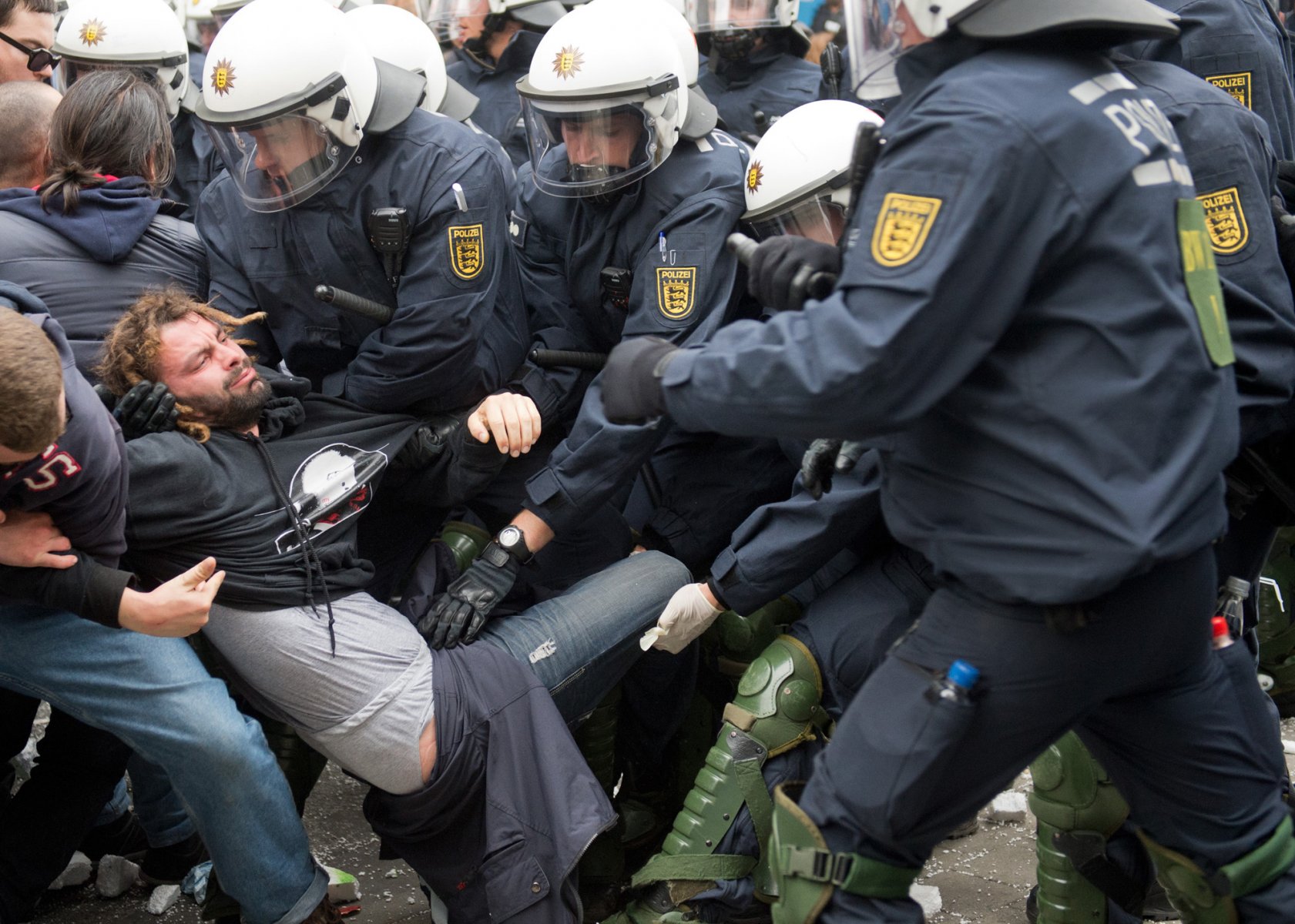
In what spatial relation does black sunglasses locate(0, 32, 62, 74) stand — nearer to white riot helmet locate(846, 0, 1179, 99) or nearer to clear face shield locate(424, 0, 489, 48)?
clear face shield locate(424, 0, 489, 48)

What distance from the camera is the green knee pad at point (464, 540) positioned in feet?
11.5

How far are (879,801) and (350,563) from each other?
4.38ft

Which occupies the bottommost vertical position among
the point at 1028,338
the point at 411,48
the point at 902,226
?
the point at 411,48

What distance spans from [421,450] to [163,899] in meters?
1.25

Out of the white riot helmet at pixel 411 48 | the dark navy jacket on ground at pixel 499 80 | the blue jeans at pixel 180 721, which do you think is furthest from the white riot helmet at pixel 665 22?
the dark navy jacket on ground at pixel 499 80

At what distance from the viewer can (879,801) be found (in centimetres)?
210

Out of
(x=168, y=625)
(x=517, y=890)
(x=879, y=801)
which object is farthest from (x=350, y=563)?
(x=879, y=801)

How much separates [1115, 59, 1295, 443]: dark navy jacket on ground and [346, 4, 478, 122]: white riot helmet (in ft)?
8.31

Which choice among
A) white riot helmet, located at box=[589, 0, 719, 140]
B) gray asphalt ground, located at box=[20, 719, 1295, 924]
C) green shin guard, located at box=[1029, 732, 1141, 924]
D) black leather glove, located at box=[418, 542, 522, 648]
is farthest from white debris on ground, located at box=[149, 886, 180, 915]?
white riot helmet, located at box=[589, 0, 719, 140]

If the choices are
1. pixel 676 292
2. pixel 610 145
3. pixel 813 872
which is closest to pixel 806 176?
pixel 676 292

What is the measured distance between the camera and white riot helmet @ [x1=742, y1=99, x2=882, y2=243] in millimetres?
3127

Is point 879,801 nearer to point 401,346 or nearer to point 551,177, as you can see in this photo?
point 401,346

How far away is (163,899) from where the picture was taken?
3342mm

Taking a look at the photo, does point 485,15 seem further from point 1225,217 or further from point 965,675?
point 965,675
